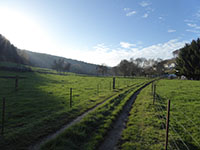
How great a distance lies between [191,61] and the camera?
49.9 m

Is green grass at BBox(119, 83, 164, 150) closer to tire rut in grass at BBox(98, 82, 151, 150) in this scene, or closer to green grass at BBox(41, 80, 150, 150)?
tire rut in grass at BBox(98, 82, 151, 150)

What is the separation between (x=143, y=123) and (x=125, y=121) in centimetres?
142

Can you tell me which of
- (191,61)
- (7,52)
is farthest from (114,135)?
(7,52)

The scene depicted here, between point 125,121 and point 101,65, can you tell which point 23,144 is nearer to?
point 125,121

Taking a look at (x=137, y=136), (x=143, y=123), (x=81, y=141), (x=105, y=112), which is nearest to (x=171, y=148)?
(x=137, y=136)

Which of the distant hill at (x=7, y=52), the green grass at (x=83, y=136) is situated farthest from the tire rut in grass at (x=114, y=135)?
the distant hill at (x=7, y=52)

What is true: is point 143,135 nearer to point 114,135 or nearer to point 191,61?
point 114,135

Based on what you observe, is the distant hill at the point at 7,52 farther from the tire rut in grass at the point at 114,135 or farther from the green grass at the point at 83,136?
A: the tire rut in grass at the point at 114,135

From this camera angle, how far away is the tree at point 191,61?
48.2m

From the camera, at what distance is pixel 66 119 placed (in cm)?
909

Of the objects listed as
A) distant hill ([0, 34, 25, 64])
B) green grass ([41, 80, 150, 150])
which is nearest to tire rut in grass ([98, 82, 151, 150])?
green grass ([41, 80, 150, 150])

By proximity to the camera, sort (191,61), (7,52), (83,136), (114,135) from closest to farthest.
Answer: (83,136), (114,135), (191,61), (7,52)

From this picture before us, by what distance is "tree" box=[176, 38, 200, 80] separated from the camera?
48.2 meters

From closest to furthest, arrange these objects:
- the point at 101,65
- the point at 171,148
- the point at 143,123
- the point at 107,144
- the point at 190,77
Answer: the point at 171,148 < the point at 107,144 < the point at 143,123 < the point at 190,77 < the point at 101,65
